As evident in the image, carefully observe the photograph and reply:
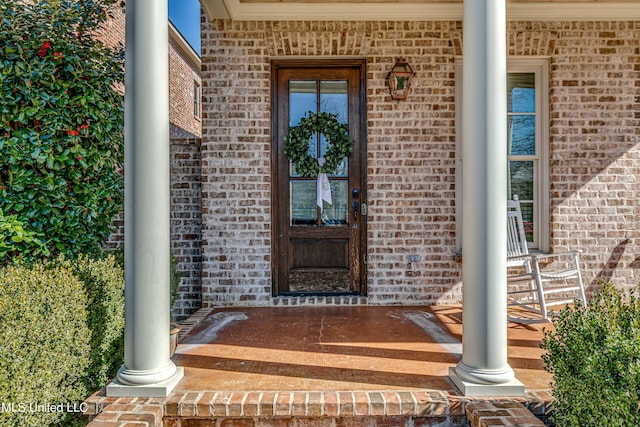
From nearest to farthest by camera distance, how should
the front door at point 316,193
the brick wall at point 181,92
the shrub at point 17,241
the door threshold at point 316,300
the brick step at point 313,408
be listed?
the brick step at point 313,408, the shrub at point 17,241, the door threshold at point 316,300, the front door at point 316,193, the brick wall at point 181,92

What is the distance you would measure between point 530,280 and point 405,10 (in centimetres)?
284

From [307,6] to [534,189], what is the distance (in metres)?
3.01

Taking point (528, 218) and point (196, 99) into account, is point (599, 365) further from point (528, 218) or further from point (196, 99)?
point (196, 99)

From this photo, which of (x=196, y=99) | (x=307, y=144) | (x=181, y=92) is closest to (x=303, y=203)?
(x=307, y=144)

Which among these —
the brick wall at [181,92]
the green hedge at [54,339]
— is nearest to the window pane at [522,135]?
the green hedge at [54,339]

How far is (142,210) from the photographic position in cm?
216

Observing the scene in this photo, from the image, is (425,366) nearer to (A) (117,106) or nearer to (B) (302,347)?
(B) (302,347)

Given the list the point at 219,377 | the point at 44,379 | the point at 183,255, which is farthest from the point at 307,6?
the point at 44,379

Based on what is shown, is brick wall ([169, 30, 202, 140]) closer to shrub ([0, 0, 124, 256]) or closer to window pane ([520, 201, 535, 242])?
shrub ([0, 0, 124, 256])

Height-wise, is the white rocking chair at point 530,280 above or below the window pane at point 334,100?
below

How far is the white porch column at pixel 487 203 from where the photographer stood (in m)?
2.13

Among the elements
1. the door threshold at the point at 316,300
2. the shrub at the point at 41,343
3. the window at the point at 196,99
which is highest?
the window at the point at 196,99

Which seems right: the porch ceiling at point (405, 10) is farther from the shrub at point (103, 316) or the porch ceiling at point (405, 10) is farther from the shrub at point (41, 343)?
the shrub at point (41, 343)

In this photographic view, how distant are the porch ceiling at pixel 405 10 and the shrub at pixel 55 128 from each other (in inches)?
52.6
